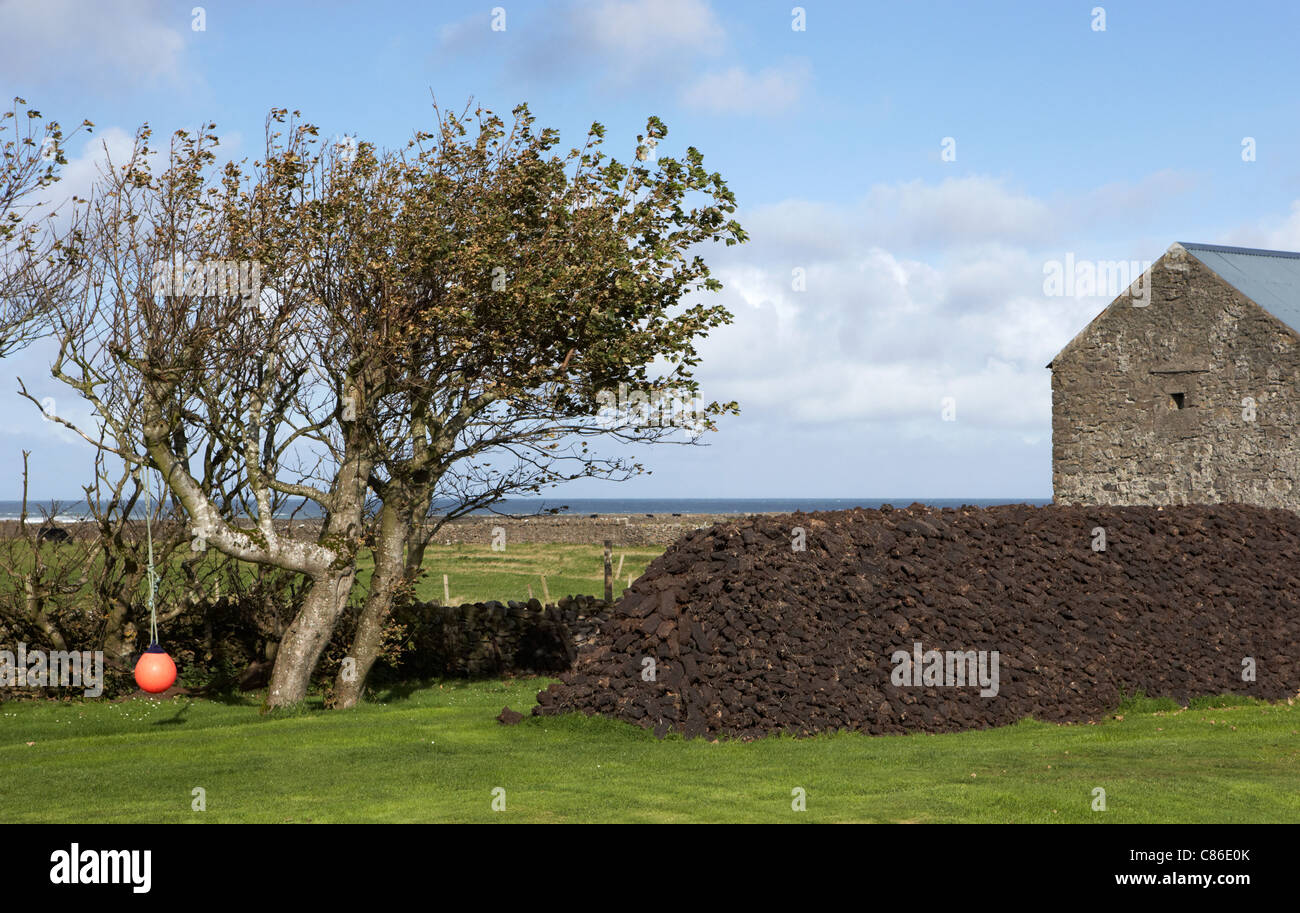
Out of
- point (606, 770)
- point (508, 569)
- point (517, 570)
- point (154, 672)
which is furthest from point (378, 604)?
point (508, 569)

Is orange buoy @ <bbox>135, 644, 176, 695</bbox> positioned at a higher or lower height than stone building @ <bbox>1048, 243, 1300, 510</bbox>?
lower

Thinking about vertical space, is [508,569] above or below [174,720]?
above

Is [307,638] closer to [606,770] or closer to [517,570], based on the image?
[606,770]

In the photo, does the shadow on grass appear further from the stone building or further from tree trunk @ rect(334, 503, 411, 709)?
the stone building

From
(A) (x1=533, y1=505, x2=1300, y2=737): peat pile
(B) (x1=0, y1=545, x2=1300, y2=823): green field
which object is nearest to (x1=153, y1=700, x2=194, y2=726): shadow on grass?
(B) (x1=0, y1=545, x2=1300, y2=823): green field

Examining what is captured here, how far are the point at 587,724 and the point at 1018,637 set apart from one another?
20.8 ft

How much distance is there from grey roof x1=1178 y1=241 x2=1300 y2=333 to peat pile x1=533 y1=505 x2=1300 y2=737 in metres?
9.15

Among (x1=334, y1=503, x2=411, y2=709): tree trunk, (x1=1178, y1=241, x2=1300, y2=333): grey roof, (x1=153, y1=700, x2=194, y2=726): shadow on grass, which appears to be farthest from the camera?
(x1=1178, y1=241, x2=1300, y2=333): grey roof

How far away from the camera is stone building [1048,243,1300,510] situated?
2433 centimetres

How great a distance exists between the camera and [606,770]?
12.3 m

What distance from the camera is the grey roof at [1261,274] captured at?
25.2m

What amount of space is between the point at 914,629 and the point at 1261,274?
685 inches

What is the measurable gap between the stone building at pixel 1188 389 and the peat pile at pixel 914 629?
22.7ft
